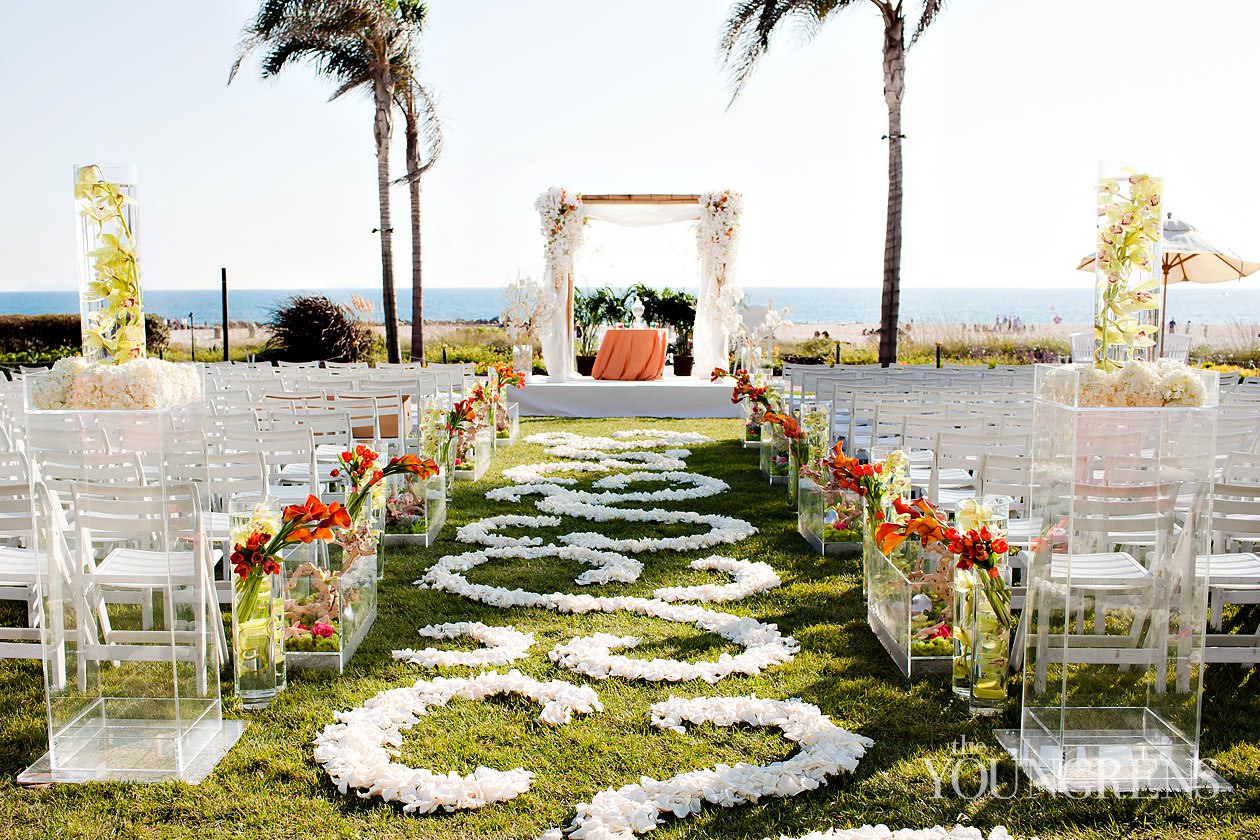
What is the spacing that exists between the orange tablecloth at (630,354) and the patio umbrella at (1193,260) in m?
6.59

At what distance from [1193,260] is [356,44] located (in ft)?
42.4

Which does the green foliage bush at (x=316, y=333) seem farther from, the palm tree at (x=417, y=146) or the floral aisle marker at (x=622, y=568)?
the floral aisle marker at (x=622, y=568)

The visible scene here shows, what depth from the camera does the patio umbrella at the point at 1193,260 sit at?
11.1 metres

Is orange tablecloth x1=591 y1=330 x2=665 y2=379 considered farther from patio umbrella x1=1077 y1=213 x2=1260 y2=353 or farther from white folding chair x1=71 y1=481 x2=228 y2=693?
white folding chair x1=71 y1=481 x2=228 y2=693

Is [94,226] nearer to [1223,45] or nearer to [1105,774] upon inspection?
[1105,774]

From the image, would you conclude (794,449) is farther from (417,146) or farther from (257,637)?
(417,146)

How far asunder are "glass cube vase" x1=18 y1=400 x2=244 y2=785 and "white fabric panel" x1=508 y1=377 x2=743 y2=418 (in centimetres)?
1083

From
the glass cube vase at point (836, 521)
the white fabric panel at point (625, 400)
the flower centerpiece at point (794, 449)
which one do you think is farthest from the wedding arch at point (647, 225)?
the glass cube vase at point (836, 521)

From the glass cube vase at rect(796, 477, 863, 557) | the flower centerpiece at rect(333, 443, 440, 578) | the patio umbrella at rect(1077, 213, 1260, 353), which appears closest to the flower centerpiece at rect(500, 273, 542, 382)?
the patio umbrella at rect(1077, 213, 1260, 353)

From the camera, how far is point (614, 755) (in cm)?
376

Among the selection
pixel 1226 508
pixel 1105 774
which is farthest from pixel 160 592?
pixel 1226 508

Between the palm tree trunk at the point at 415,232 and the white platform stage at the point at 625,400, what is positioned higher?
the palm tree trunk at the point at 415,232

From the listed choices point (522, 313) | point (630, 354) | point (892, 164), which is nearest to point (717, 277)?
point (630, 354)

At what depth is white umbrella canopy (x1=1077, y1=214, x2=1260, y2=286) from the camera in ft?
36.4
